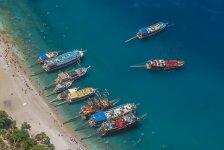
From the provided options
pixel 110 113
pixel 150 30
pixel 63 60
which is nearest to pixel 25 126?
pixel 110 113

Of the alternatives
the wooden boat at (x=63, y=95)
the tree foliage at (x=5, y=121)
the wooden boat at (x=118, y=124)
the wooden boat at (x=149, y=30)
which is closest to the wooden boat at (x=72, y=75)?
the wooden boat at (x=63, y=95)

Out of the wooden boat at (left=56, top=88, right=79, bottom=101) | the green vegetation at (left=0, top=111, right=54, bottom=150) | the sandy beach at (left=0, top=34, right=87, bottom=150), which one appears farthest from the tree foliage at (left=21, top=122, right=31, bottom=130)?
the wooden boat at (left=56, top=88, right=79, bottom=101)

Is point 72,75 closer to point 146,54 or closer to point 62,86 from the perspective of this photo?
point 62,86

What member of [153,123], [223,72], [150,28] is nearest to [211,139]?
[153,123]

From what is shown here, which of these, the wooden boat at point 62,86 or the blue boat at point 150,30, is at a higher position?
the blue boat at point 150,30

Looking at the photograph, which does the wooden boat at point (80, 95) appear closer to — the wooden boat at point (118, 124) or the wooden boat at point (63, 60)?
the wooden boat at point (118, 124)
